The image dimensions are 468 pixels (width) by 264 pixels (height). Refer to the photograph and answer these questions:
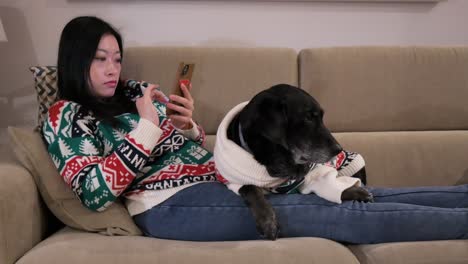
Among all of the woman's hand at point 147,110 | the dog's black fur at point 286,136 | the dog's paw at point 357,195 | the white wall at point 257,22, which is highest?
the white wall at point 257,22

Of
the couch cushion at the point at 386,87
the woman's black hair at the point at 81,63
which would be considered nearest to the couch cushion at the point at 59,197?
the woman's black hair at the point at 81,63

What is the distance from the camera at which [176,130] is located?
165 cm

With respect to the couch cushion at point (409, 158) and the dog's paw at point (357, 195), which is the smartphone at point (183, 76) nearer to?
the dog's paw at point (357, 195)

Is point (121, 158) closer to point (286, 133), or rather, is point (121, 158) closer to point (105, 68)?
point (105, 68)

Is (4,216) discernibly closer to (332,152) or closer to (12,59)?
(332,152)

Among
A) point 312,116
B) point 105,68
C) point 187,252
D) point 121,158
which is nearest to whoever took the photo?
point 187,252

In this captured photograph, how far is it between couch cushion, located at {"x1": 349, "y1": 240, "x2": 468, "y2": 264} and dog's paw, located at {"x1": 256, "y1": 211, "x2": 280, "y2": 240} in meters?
0.26

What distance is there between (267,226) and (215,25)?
4.31 ft

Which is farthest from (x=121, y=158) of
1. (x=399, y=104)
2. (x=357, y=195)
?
(x=399, y=104)

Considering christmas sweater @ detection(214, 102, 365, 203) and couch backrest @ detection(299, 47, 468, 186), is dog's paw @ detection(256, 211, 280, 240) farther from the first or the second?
couch backrest @ detection(299, 47, 468, 186)

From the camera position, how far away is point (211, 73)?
1994 millimetres

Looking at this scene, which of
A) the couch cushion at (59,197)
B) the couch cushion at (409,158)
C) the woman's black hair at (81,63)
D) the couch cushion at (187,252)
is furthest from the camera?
the couch cushion at (409,158)

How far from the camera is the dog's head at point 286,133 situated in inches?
54.2

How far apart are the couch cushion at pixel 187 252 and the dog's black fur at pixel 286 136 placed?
17cm
